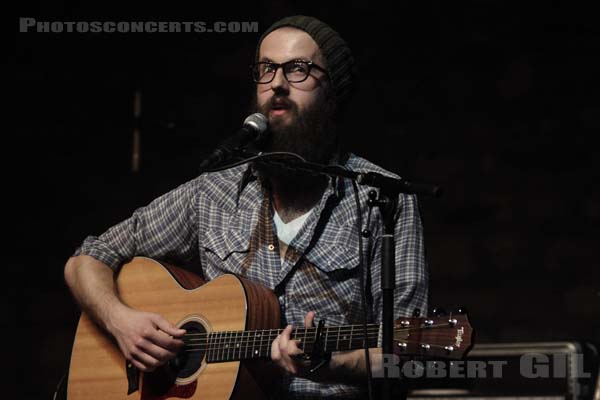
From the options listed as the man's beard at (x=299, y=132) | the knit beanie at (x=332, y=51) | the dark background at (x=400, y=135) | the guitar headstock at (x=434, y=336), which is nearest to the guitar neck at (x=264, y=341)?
the guitar headstock at (x=434, y=336)

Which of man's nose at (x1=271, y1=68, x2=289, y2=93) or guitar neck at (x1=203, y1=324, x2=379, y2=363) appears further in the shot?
man's nose at (x1=271, y1=68, x2=289, y2=93)

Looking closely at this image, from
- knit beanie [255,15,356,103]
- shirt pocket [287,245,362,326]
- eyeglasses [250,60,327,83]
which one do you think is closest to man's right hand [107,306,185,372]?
shirt pocket [287,245,362,326]

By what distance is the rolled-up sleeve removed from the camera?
374 centimetres

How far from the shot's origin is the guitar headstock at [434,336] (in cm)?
282

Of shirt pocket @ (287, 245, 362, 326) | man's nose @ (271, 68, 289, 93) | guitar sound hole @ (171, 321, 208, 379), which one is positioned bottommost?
guitar sound hole @ (171, 321, 208, 379)

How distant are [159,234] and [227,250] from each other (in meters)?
0.35

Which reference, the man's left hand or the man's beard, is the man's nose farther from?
the man's left hand

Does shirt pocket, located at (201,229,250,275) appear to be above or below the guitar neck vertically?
above

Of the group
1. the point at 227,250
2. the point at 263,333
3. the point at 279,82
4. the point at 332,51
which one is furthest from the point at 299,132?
the point at 263,333

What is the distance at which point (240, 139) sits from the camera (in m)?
3.08

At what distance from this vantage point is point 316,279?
3.36m

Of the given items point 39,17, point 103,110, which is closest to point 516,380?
point 103,110

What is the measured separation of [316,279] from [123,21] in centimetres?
295

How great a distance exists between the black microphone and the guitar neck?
57cm
